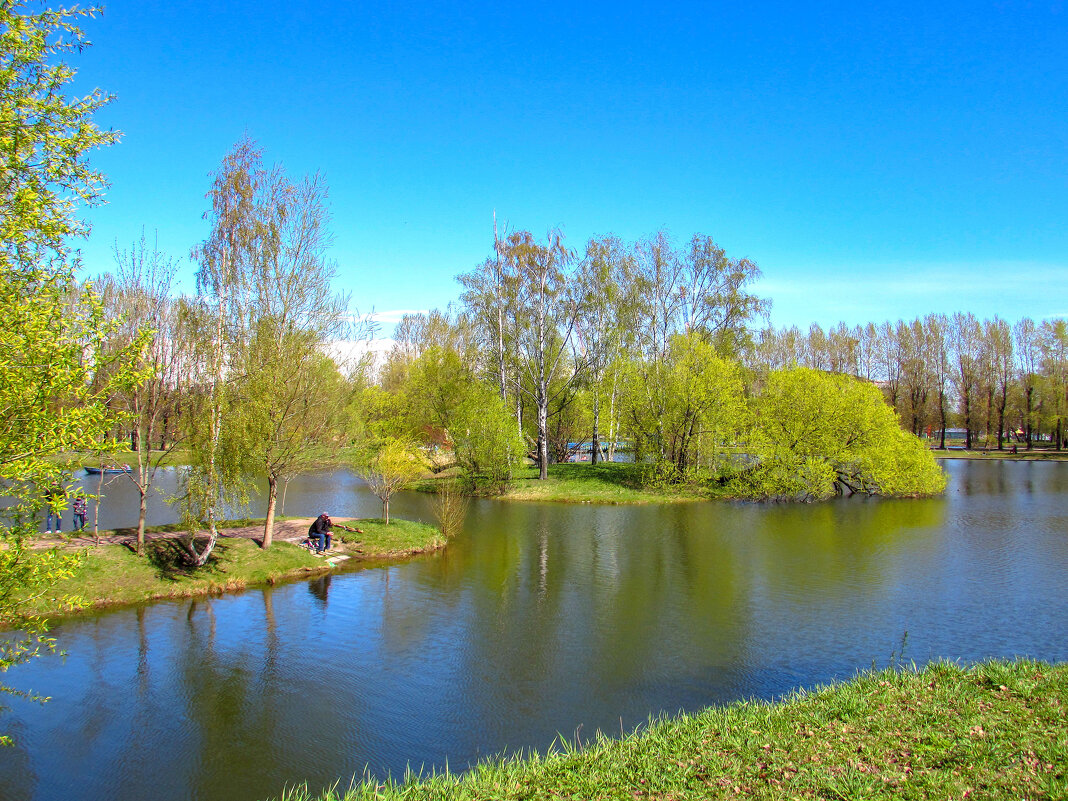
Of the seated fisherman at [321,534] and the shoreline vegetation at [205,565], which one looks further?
the seated fisherman at [321,534]

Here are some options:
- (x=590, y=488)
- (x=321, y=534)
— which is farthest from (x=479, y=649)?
(x=590, y=488)

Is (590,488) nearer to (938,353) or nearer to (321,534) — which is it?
(321,534)

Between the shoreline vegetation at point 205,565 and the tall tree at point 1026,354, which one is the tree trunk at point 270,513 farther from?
the tall tree at point 1026,354

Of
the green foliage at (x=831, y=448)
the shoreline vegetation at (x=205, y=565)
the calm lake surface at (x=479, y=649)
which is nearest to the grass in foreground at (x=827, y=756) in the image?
the calm lake surface at (x=479, y=649)

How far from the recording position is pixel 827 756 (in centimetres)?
758

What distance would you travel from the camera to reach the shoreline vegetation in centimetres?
1627

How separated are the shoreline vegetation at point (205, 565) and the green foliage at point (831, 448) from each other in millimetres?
22889

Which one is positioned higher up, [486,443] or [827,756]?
[486,443]

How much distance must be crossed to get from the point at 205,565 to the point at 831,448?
33172 mm

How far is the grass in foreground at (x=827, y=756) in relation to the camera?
6.82m

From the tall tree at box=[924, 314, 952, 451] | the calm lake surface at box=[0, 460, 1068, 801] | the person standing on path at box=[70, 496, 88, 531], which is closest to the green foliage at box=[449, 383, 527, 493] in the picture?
the calm lake surface at box=[0, 460, 1068, 801]

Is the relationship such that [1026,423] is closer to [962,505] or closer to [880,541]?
[962,505]

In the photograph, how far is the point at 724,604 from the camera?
16859mm

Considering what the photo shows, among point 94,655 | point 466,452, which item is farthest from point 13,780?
point 466,452
